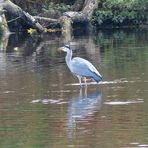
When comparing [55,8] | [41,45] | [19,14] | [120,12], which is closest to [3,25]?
[19,14]

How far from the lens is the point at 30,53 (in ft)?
89.4

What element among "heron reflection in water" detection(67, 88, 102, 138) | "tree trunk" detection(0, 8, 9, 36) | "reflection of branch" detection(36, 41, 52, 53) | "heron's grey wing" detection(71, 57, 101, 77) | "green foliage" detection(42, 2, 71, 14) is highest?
"green foliage" detection(42, 2, 71, 14)

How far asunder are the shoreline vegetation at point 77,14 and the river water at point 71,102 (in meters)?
12.8

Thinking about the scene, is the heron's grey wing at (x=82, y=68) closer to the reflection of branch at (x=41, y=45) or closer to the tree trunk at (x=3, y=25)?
the reflection of branch at (x=41, y=45)

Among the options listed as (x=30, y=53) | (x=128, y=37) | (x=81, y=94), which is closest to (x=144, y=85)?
(x=81, y=94)

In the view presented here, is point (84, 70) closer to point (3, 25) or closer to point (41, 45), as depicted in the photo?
point (41, 45)

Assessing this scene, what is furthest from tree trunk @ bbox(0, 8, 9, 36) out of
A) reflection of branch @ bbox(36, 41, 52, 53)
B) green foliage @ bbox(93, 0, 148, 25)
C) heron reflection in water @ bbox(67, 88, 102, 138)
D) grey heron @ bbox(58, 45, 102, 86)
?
heron reflection in water @ bbox(67, 88, 102, 138)

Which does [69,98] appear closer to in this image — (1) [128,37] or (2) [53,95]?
(2) [53,95]

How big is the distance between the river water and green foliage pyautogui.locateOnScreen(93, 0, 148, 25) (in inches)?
600

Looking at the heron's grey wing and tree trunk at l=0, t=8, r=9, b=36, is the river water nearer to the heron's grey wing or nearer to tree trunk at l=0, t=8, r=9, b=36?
the heron's grey wing

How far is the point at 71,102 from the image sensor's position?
14.9 m

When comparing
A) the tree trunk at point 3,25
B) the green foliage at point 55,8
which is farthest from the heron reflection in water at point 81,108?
the green foliage at point 55,8

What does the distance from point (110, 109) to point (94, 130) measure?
2.18 metres

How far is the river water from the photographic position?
11070mm
